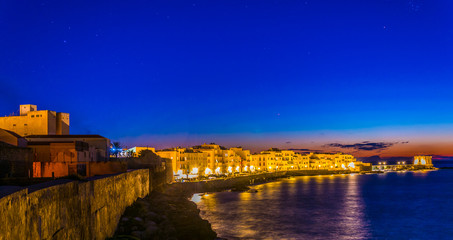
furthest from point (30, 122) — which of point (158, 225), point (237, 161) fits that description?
point (237, 161)

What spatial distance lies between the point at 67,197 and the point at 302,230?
21.9 metres

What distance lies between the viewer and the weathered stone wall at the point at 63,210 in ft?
19.7

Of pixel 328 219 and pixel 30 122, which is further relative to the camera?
pixel 30 122

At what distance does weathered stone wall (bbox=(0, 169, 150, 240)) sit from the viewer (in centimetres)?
599

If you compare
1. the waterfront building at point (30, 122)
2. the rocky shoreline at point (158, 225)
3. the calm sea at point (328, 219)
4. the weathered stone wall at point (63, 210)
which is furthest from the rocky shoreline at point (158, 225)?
the waterfront building at point (30, 122)

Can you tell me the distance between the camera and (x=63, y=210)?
858cm

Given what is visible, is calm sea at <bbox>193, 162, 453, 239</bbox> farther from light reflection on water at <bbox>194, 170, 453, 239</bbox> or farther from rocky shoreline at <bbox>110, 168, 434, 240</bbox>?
rocky shoreline at <bbox>110, 168, 434, 240</bbox>

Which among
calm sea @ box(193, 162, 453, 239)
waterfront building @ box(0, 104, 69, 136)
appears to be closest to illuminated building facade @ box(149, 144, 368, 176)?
waterfront building @ box(0, 104, 69, 136)

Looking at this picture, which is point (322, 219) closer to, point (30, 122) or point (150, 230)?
point (150, 230)

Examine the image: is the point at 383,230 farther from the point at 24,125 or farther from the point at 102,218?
the point at 24,125

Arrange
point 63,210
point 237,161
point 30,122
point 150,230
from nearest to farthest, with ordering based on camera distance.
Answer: point 63,210 < point 150,230 < point 30,122 < point 237,161

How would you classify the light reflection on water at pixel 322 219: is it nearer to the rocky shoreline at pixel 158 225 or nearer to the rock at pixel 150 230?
the rocky shoreline at pixel 158 225

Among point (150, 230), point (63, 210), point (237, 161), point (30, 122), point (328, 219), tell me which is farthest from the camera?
point (237, 161)

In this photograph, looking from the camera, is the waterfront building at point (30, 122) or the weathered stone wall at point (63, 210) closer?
the weathered stone wall at point (63, 210)
